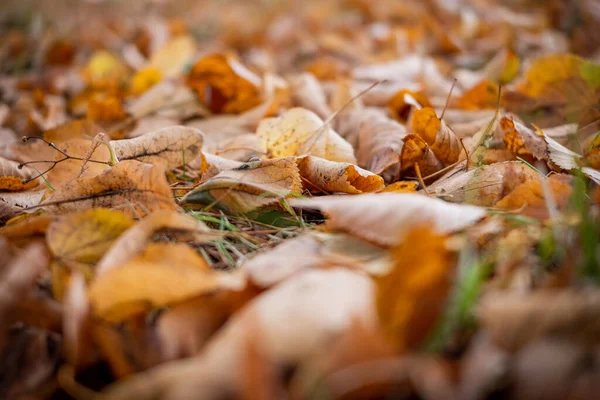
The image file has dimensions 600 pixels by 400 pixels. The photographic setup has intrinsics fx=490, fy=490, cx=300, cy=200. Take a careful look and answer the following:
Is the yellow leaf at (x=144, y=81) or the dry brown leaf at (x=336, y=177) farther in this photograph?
the yellow leaf at (x=144, y=81)

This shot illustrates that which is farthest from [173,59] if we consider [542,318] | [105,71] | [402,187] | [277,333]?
[542,318]

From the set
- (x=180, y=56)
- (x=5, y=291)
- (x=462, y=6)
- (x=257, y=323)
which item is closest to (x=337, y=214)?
(x=257, y=323)

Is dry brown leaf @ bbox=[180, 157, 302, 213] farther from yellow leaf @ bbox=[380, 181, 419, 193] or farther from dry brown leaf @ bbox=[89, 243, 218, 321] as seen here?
dry brown leaf @ bbox=[89, 243, 218, 321]

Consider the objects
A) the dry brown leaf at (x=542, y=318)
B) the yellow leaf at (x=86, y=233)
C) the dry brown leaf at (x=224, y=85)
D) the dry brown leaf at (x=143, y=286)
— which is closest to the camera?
the dry brown leaf at (x=542, y=318)

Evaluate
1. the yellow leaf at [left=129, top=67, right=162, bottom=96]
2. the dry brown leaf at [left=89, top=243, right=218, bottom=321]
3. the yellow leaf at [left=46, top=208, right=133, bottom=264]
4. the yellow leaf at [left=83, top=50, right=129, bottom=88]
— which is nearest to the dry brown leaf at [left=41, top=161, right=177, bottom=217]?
the yellow leaf at [left=46, top=208, right=133, bottom=264]

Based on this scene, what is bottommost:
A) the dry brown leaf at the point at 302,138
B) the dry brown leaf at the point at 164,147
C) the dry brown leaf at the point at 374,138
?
the dry brown leaf at the point at 374,138

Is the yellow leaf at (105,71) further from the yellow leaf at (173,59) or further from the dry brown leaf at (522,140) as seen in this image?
the dry brown leaf at (522,140)

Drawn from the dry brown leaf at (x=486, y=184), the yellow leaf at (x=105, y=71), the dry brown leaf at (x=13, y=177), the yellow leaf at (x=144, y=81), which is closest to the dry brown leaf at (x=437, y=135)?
the dry brown leaf at (x=486, y=184)
